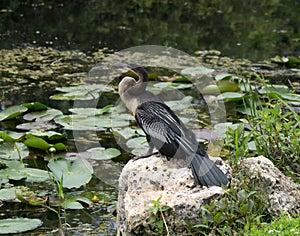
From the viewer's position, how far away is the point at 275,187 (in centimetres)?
342

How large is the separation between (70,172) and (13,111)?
1380 millimetres

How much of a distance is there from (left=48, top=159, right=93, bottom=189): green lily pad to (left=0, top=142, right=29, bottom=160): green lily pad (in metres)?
0.44

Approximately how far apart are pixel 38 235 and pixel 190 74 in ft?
11.2

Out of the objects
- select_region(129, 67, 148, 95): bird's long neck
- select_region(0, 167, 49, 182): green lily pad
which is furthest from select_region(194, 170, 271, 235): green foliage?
select_region(0, 167, 49, 182): green lily pad

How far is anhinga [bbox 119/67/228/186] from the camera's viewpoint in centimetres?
334

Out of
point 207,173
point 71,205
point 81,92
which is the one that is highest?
point 207,173

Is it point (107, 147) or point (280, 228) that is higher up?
point (280, 228)

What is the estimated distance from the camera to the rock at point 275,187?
3.33 meters

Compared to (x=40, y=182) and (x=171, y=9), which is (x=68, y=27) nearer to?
(x=171, y=9)

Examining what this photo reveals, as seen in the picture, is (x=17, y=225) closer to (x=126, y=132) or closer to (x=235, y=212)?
(x=235, y=212)

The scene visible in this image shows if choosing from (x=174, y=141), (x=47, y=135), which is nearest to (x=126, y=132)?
(x=47, y=135)

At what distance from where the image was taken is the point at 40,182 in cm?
468

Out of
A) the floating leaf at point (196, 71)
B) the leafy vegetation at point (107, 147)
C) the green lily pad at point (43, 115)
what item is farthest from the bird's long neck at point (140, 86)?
the floating leaf at point (196, 71)

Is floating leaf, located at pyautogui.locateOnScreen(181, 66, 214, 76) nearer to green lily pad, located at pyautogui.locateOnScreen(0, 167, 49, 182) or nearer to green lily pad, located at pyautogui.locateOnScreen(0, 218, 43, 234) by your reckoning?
green lily pad, located at pyautogui.locateOnScreen(0, 167, 49, 182)
